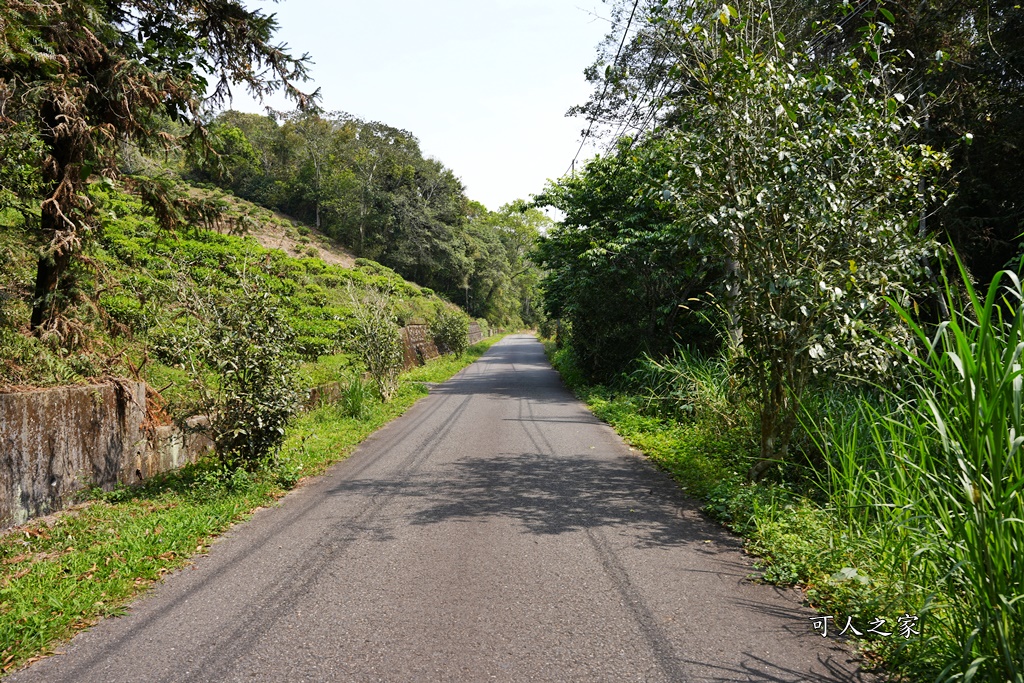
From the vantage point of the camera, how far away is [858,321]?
16.6 ft

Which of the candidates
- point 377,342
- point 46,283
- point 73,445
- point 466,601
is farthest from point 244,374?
point 377,342

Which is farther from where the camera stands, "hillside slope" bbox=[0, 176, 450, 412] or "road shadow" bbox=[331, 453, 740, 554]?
"hillside slope" bbox=[0, 176, 450, 412]

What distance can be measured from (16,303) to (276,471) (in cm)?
437

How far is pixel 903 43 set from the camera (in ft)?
33.9

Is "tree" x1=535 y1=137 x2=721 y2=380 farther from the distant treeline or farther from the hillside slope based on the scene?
the distant treeline

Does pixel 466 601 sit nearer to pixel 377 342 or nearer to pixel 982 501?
pixel 982 501

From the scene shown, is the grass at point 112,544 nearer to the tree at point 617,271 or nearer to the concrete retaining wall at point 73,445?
the concrete retaining wall at point 73,445

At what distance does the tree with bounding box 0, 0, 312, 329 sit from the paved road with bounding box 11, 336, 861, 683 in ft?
13.7

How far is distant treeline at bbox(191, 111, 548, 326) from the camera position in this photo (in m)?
47.2

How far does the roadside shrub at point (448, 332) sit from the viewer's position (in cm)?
3038

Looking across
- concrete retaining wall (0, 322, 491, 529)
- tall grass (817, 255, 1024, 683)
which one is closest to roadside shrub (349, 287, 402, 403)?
concrete retaining wall (0, 322, 491, 529)

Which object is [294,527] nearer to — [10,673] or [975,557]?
[10,673]

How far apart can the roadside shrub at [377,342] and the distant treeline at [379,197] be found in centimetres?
3041

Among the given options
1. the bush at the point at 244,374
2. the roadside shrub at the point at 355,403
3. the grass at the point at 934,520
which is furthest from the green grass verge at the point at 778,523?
the roadside shrub at the point at 355,403
